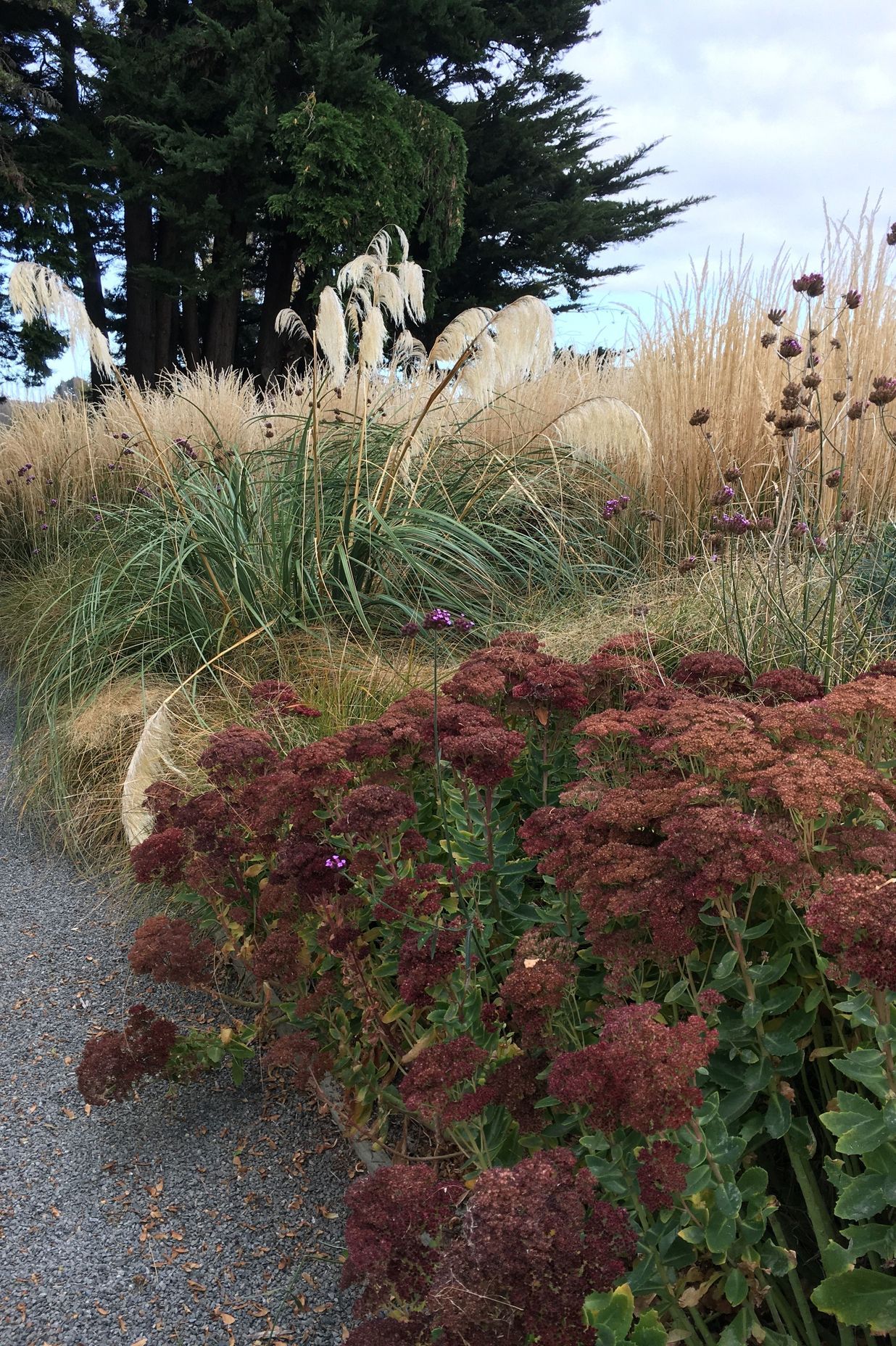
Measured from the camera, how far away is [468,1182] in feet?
4.58

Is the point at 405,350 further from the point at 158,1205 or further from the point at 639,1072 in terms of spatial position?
the point at 639,1072

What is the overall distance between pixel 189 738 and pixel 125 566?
3.94ft

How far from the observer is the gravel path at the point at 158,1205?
1604mm

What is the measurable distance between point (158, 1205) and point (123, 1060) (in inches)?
11.8

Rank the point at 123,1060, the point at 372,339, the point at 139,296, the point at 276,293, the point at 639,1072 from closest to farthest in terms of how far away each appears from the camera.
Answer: the point at 639,1072 → the point at 123,1060 → the point at 372,339 → the point at 139,296 → the point at 276,293

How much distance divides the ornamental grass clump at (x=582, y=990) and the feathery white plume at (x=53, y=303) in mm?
2449

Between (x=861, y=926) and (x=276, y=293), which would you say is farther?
(x=276, y=293)

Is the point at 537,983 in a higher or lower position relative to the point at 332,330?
lower

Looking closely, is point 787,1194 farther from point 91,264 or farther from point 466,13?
point 466,13

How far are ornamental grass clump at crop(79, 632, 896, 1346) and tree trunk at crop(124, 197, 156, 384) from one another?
47.1ft

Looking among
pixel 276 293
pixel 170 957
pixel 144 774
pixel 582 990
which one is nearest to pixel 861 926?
pixel 582 990

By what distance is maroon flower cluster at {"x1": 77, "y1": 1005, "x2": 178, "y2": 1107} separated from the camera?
199cm

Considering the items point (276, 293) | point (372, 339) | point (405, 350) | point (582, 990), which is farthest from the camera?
point (276, 293)

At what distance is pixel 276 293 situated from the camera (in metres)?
16.3
